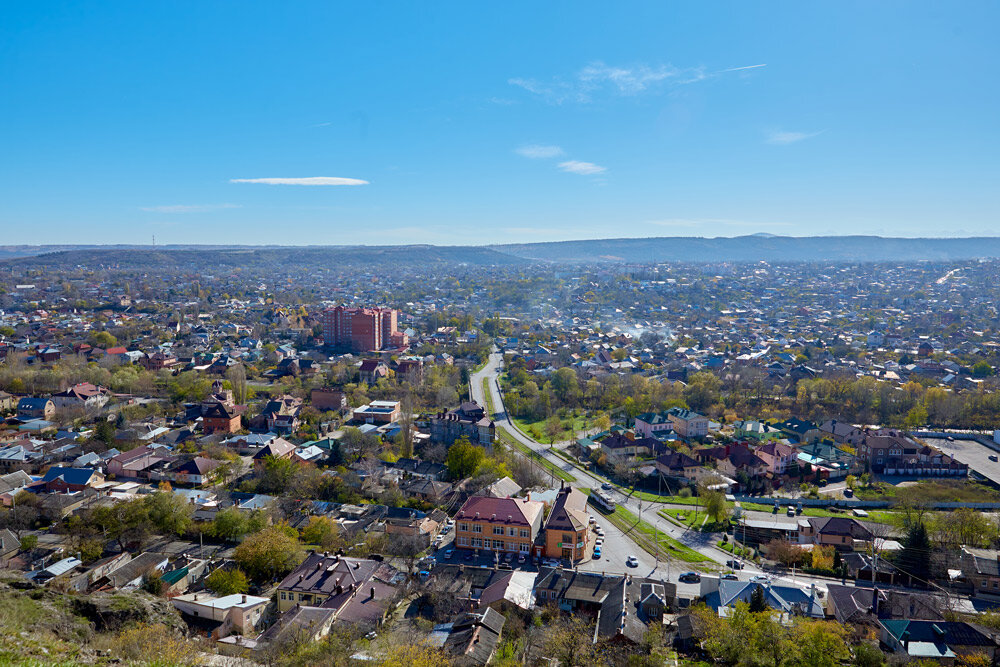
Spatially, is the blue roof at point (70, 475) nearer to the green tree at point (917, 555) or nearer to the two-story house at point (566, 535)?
the two-story house at point (566, 535)

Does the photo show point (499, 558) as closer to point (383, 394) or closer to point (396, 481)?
point (396, 481)

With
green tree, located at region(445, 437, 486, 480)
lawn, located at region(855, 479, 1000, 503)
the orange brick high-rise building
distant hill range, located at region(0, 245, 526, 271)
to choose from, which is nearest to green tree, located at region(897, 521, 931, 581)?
lawn, located at region(855, 479, 1000, 503)

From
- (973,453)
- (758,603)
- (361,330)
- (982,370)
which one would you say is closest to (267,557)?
(758,603)

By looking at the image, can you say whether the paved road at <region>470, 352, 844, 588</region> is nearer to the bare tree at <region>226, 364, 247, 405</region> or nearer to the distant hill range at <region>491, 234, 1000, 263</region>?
the bare tree at <region>226, 364, 247, 405</region>

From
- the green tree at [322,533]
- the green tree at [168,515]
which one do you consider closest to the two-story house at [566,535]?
the green tree at [322,533]

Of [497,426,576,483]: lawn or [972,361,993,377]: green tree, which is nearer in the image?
[497,426,576,483]: lawn

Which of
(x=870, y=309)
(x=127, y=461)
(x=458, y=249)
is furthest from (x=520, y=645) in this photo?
(x=458, y=249)
